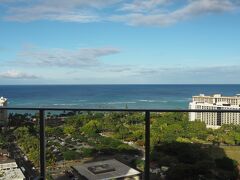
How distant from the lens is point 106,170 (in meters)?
2.57

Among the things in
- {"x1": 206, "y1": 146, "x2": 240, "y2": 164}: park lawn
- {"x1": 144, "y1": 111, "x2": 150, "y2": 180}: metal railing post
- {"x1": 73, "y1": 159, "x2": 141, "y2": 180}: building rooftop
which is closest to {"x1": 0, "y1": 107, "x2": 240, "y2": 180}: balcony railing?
{"x1": 144, "y1": 111, "x2": 150, "y2": 180}: metal railing post

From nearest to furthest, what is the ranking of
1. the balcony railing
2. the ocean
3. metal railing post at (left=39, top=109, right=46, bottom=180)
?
the balcony railing → metal railing post at (left=39, top=109, right=46, bottom=180) → the ocean

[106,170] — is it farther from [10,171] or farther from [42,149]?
[10,171]

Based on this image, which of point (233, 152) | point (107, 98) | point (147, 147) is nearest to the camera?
point (233, 152)

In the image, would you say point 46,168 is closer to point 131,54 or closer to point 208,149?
point 208,149

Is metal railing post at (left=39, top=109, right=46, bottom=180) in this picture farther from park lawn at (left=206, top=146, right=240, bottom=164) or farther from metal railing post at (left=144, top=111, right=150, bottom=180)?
park lawn at (left=206, top=146, right=240, bottom=164)

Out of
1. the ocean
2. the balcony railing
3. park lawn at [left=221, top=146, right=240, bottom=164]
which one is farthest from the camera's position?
the ocean

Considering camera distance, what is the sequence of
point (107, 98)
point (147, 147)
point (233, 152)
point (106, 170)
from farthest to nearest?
1. point (107, 98)
2. point (147, 147)
3. point (106, 170)
4. point (233, 152)

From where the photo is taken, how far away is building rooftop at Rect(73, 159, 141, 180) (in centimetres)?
248

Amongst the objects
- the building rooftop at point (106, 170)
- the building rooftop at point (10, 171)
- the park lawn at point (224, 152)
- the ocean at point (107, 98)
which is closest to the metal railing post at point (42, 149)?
the building rooftop at point (10, 171)

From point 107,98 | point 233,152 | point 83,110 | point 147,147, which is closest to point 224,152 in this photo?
point 233,152

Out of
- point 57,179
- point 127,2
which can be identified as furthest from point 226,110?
point 127,2

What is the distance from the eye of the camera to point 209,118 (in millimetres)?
2623

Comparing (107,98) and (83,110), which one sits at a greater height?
(83,110)
